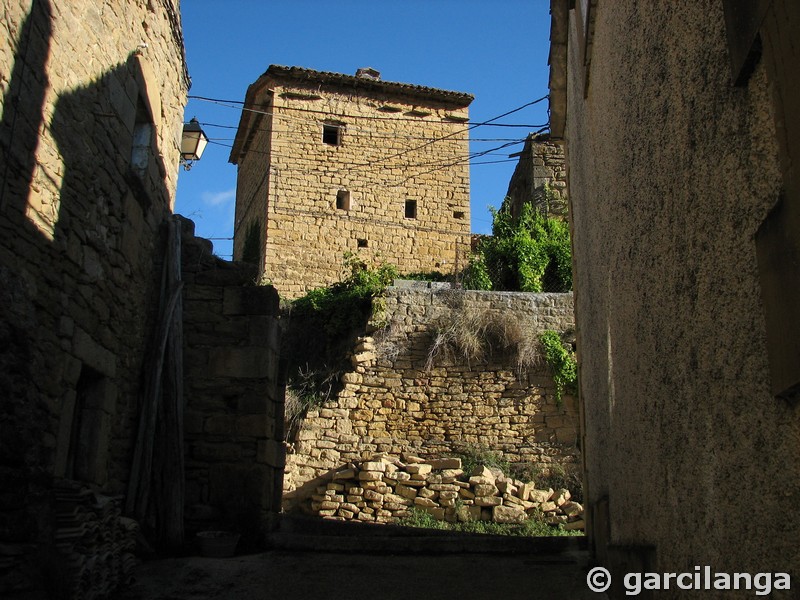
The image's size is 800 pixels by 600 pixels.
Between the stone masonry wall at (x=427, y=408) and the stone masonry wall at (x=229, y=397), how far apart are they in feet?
14.5

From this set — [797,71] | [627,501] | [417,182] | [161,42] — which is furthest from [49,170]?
[417,182]

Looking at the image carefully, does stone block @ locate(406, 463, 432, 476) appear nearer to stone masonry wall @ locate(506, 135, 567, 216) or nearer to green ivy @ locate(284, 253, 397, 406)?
green ivy @ locate(284, 253, 397, 406)

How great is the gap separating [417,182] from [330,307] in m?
7.69

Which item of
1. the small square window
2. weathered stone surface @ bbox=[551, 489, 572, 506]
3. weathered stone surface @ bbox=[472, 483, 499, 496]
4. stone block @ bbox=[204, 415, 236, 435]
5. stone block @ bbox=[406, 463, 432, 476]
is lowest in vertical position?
weathered stone surface @ bbox=[551, 489, 572, 506]

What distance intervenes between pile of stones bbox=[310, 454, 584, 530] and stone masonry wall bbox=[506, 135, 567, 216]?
8.69 meters

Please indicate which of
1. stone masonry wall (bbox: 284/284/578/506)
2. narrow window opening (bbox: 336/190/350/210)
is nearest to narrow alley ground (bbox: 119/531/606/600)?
stone masonry wall (bbox: 284/284/578/506)

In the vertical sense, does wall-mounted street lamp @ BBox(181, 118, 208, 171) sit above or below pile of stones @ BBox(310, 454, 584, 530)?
above

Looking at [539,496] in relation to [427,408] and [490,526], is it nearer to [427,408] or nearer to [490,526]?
[490,526]

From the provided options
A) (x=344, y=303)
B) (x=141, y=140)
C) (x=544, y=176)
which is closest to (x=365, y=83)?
(x=544, y=176)

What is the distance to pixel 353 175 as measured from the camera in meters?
20.2

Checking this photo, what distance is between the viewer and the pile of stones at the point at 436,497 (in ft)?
36.2

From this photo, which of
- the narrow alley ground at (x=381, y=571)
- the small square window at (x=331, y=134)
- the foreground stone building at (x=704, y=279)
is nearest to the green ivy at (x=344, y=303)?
the narrow alley ground at (x=381, y=571)

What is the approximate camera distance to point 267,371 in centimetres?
732

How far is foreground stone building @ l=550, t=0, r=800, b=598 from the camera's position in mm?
1703
